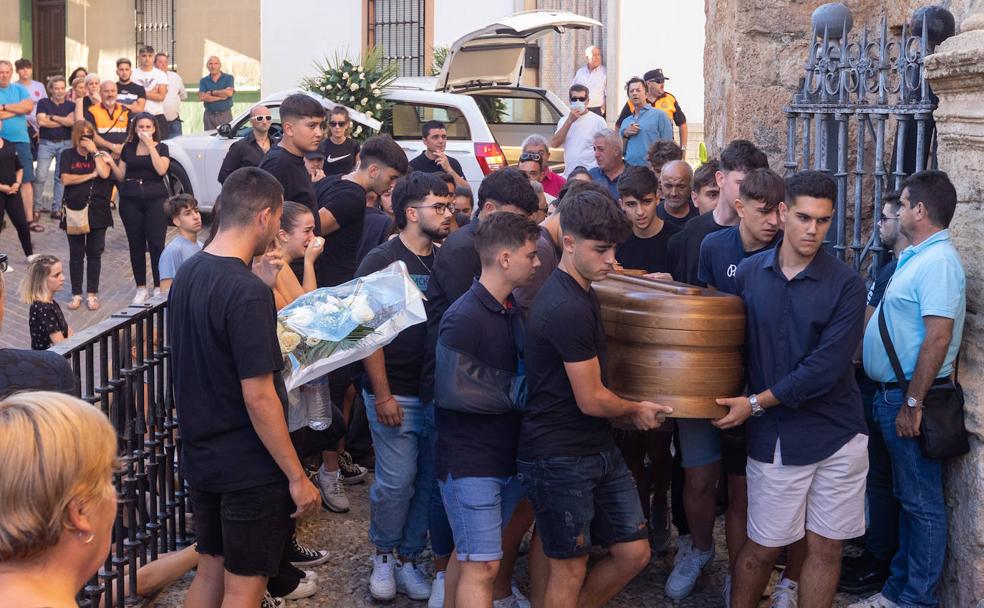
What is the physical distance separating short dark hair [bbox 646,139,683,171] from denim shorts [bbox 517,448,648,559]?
11.5 ft

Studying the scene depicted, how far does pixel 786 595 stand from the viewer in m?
5.09

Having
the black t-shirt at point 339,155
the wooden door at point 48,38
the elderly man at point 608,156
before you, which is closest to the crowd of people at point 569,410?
the elderly man at point 608,156

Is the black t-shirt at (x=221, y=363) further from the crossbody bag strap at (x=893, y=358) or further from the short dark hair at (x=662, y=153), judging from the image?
the short dark hair at (x=662, y=153)

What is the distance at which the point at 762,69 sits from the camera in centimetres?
859

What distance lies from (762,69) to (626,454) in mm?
3744

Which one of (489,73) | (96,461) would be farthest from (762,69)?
(489,73)

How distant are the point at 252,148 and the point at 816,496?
6691 mm

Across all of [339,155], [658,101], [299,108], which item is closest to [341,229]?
[299,108]

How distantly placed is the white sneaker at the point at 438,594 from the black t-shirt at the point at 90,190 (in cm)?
761

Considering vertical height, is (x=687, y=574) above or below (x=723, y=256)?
below

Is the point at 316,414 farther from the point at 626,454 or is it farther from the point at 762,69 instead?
the point at 762,69

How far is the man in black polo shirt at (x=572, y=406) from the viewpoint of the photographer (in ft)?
14.6

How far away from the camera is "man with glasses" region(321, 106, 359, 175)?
10703 millimetres

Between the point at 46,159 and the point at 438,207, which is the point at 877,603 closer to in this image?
the point at 438,207
